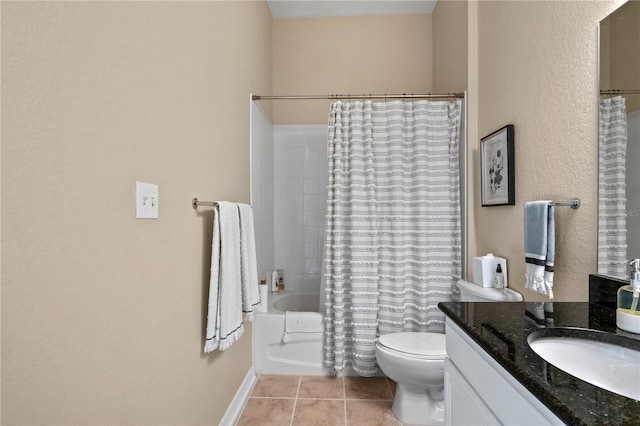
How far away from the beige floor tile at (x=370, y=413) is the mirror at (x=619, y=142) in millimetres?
1312

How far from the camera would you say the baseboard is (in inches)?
67.2

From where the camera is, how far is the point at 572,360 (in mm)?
824

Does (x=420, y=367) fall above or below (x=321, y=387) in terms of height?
above

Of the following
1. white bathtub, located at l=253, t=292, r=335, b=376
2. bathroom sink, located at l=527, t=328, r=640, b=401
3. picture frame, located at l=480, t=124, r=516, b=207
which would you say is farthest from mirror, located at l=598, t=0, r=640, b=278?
white bathtub, located at l=253, t=292, r=335, b=376

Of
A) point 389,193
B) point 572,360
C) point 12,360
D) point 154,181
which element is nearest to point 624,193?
point 572,360

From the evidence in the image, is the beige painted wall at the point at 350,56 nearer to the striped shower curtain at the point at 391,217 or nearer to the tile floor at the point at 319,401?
the striped shower curtain at the point at 391,217

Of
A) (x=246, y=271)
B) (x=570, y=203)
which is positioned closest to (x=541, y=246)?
(x=570, y=203)

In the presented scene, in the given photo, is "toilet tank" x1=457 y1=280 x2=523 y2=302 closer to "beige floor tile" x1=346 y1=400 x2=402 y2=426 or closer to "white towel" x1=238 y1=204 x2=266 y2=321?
"beige floor tile" x1=346 y1=400 x2=402 y2=426

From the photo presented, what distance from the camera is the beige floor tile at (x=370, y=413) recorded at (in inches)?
70.1

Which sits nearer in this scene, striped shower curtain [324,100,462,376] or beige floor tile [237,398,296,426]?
beige floor tile [237,398,296,426]

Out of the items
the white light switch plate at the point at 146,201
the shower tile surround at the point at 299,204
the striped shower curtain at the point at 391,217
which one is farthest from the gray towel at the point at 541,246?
the shower tile surround at the point at 299,204

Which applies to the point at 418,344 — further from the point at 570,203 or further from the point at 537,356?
the point at 537,356

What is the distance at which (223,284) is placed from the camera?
1.41 meters

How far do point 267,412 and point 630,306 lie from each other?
1.76 meters
